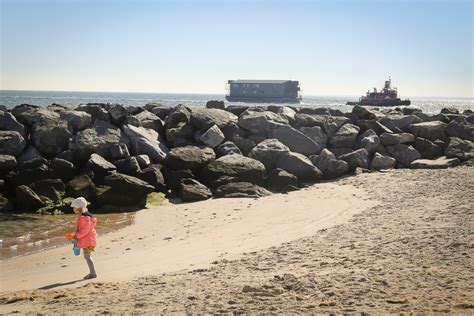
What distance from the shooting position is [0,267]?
376 inches

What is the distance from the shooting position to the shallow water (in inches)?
431

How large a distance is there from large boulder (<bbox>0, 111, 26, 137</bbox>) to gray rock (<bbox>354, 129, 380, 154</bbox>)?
44.5 ft

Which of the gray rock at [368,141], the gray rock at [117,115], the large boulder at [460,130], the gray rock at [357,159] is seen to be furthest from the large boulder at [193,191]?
the large boulder at [460,130]

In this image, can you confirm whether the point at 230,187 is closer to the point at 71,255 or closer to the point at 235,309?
the point at 71,255

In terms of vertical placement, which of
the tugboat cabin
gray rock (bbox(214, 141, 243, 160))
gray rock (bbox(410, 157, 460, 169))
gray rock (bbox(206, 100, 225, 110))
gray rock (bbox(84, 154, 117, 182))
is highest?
the tugboat cabin

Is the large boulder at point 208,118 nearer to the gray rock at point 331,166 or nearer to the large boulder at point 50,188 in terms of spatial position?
the gray rock at point 331,166

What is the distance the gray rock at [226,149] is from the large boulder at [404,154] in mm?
6936

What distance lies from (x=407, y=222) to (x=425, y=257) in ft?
9.76

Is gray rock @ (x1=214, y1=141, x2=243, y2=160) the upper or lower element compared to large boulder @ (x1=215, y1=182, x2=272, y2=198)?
upper

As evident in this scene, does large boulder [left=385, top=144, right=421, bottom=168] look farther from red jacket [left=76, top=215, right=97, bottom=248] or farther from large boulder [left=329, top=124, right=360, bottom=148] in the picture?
red jacket [left=76, top=215, right=97, bottom=248]

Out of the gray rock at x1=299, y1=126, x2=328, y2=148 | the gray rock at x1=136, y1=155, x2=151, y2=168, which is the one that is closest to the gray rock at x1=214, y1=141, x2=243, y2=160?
the gray rock at x1=136, y1=155, x2=151, y2=168

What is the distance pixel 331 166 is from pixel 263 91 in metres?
85.7

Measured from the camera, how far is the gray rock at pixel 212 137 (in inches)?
733

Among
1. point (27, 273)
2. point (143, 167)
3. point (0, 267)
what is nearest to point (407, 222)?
point (27, 273)
